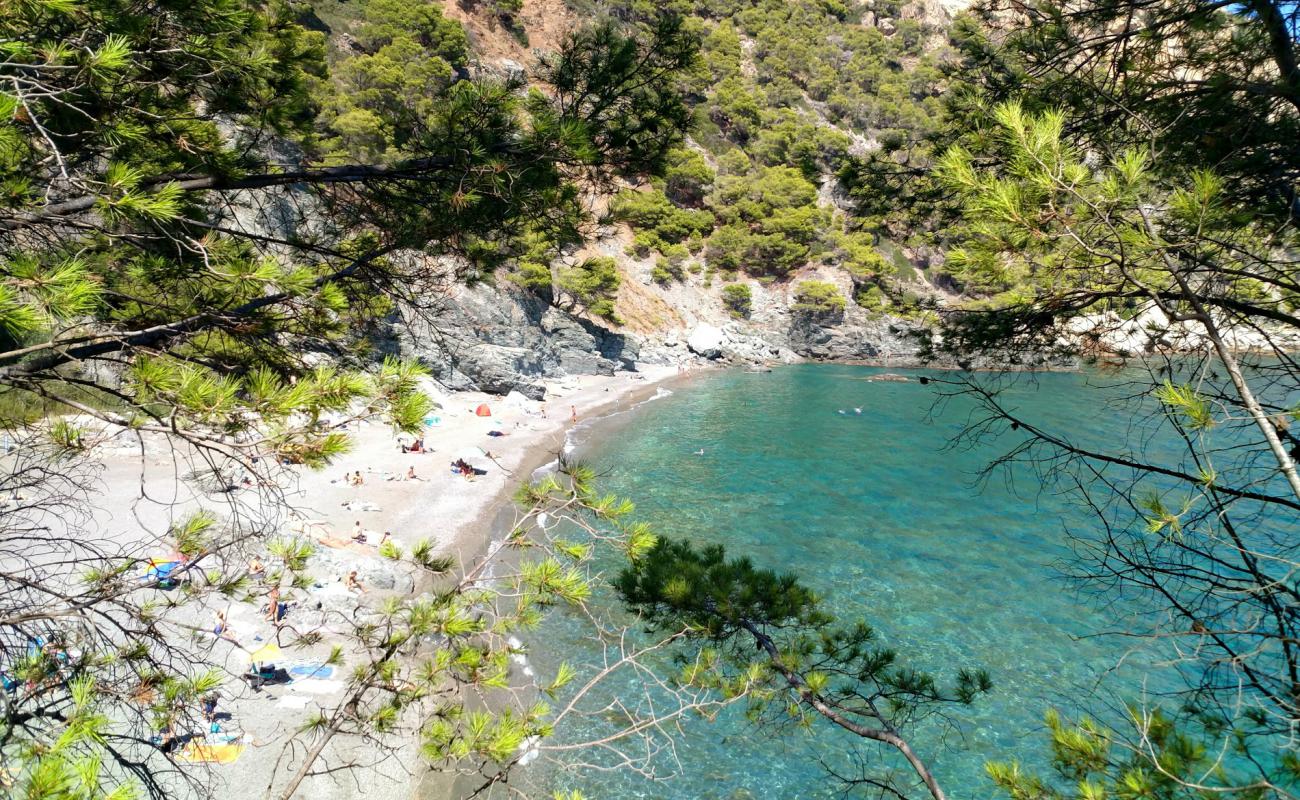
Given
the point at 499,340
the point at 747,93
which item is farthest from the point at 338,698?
the point at 747,93

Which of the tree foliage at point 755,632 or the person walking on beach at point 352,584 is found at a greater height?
the tree foliage at point 755,632

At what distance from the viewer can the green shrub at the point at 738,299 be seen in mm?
49062

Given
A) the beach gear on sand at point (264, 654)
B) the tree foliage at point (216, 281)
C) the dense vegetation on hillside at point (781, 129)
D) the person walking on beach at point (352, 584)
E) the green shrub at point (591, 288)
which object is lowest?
the person walking on beach at point (352, 584)

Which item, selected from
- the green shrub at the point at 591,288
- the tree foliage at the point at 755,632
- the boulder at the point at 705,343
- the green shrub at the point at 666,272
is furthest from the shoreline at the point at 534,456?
the green shrub at the point at 666,272

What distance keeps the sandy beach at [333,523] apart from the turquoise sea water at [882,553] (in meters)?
2.45

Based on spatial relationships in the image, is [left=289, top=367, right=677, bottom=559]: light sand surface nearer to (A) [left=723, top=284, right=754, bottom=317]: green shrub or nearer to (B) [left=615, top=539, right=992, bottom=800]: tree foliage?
(B) [left=615, top=539, right=992, bottom=800]: tree foliage

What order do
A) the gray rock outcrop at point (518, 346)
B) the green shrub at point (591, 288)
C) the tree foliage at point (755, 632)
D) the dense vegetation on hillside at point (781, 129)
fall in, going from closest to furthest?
the tree foliage at point (755, 632), the gray rock outcrop at point (518, 346), the green shrub at point (591, 288), the dense vegetation on hillside at point (781, 129)

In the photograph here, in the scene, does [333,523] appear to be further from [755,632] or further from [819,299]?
[819,299]

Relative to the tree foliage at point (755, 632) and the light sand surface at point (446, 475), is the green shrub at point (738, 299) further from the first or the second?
the tree foliage at point (755, 632)

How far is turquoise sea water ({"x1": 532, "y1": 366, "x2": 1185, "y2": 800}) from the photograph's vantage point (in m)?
8.12

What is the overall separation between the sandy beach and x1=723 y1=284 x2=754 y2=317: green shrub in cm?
2500

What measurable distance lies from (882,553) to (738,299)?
37132mm

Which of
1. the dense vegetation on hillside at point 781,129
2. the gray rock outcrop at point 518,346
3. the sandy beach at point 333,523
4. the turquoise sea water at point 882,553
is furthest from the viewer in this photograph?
the dense vegetation on hillside at point 781,129

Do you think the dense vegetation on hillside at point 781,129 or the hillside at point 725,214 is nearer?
the hillside at point 725,214
